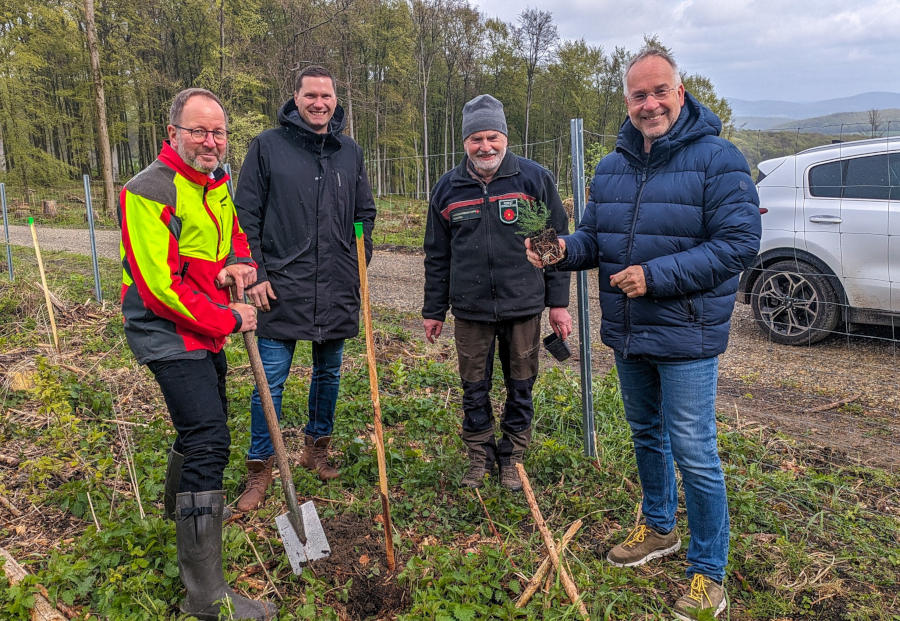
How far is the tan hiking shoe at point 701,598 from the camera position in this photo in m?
2.35

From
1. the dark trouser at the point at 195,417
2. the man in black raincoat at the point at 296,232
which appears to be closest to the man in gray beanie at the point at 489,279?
the man in black raincoat at the point at 296,232

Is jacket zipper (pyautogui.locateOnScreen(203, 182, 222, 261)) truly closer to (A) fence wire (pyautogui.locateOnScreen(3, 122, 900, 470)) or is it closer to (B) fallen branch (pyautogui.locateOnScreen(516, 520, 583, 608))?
(B) fallen branch (pyautogui.locateOnScreen(516, 520, 583, 608))

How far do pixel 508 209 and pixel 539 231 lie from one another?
0.95 feet

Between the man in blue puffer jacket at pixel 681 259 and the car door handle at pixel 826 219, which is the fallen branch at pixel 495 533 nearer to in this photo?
the man in blue puffer jacket at pixel 681 259

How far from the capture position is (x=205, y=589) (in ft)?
7.43

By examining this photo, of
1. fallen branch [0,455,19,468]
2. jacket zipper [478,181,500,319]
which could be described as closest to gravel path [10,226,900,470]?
jacket zipper [478,181,500,319]

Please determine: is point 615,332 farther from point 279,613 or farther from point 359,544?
point 279,613

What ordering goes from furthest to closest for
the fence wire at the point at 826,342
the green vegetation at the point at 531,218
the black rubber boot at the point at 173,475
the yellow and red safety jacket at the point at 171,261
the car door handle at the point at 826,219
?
the car door handle at the point at 826,219 → the fence wire at the point at 826,342 → the green vegetation at the point at 531,218 → the black rubber boot at the point at 173,475 → the yellow and red safety jacket at the point at 171,261

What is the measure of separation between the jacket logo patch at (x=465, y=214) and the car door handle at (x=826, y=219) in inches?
172

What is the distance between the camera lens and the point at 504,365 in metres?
3.37

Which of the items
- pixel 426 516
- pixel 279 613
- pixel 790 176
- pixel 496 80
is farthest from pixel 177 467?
pixel 496 80

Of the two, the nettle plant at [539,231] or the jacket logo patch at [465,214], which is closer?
the nettle plant at [539,231]

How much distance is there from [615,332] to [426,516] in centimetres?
143

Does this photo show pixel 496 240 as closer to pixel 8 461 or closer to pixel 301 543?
pixel 301 543
